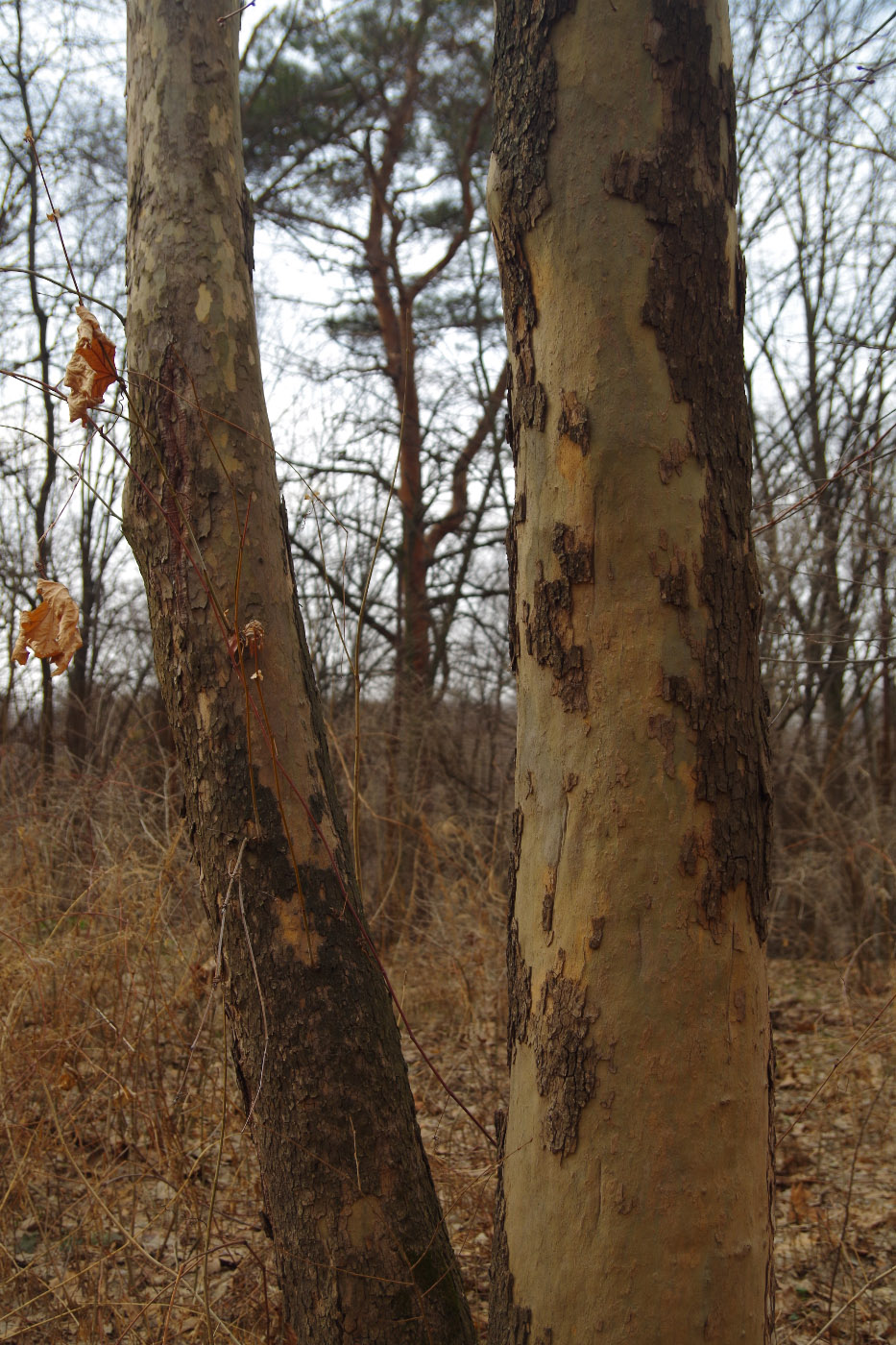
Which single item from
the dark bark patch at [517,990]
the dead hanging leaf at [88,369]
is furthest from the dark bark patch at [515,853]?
the dead hanging leaf at [88,369]

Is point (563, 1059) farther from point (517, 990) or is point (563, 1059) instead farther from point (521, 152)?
point (521, 152)

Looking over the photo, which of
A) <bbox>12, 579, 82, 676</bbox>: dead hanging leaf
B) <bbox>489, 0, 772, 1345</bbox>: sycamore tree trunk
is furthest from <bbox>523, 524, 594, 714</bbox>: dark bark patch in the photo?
<bbox>12, 579, 82, 676</bbox>: dead hanging leaf

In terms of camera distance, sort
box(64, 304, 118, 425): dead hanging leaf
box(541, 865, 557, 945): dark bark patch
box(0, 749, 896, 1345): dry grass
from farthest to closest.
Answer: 1. box(0, 749, 896, 1345): dry grass
2. box(64, 304, 118, 425): dead hanging leaf
3. box(541, 865, 557, 945): dark bark patch

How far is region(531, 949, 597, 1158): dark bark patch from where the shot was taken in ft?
4.00

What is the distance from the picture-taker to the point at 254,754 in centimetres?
158

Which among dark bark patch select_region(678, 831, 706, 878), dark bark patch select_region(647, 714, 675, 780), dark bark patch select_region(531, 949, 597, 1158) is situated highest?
dark bark patch select_region(647, 714, 675, 780)

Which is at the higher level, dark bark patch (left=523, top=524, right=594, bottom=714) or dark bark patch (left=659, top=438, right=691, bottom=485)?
dark bark patch (left=659, top=438, right=691, bottom=485)

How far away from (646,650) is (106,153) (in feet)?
32.2

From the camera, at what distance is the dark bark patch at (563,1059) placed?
1221 millimetres

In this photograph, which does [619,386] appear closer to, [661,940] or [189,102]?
[661,940]

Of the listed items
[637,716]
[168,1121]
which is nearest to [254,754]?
[637,716]

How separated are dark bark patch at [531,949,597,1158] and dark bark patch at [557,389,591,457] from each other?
2.41 ft

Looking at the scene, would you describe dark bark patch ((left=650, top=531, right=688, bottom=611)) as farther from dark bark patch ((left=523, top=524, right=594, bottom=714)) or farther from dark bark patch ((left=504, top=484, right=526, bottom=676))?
dark bark patch ((left=504, top=484, right=526, bottom=676))

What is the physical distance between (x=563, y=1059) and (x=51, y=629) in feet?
3.62
